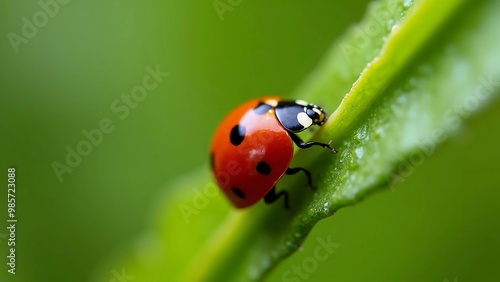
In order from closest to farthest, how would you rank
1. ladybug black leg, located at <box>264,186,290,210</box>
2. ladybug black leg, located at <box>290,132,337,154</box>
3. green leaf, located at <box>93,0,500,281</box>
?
1. green leaf, located at <box>93,0,500,281</box>
2. ladybug black leg, located at <box>290,132,337,154</box>
3. ladybug black leg, located at <box>264,186,290,210</box>

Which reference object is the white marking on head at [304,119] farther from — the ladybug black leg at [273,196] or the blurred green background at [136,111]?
the blurred green background at [136,111]

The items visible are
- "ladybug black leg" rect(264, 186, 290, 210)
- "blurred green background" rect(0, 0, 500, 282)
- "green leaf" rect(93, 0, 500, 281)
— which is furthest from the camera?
"blurred green background" rect(0, 0, 500, 282)

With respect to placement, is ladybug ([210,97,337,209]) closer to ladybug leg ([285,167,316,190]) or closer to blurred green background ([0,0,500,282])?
ladybug leg ([285,167,316,190])

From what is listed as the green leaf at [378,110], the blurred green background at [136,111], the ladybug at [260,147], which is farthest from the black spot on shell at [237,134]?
the blurred green background at [136,111]

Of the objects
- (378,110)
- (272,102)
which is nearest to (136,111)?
(272,102)

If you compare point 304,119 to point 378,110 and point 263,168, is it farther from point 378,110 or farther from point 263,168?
point 378,110

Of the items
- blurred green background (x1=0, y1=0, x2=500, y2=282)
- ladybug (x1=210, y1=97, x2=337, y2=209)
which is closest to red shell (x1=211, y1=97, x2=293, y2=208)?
ladybug (x1=210, y1=97, x2=337, y2=209)

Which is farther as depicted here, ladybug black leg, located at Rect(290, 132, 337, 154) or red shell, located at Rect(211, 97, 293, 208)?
red shell, located at Rect(211, 97, 293, 208)

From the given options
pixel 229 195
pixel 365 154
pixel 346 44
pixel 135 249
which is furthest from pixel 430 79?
pixel 135 249

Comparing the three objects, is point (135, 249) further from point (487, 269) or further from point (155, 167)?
point (487, 269)
